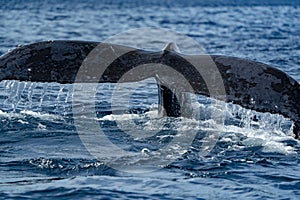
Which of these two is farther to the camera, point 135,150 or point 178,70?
point 135,150

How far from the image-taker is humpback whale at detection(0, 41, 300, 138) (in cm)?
717

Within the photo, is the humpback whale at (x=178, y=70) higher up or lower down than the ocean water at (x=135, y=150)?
higher up

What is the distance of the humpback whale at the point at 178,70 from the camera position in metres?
7.17

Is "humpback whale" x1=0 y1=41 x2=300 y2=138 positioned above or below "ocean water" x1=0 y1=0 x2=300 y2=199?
above

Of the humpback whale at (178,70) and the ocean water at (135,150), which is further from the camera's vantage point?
the humpback whale at (178,70)

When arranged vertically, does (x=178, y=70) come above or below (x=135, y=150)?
above

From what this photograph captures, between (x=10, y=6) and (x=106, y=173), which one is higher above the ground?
(x=10, y=6)

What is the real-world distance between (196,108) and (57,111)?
72.9 inches

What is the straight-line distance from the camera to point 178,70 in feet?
25.2

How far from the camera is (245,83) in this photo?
23.9 ft

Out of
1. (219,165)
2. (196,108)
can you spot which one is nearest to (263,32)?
(196,108)

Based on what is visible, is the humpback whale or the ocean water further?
the humpback whale

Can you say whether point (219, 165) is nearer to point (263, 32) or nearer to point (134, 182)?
point (134, 182)

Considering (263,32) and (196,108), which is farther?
(263,32)
